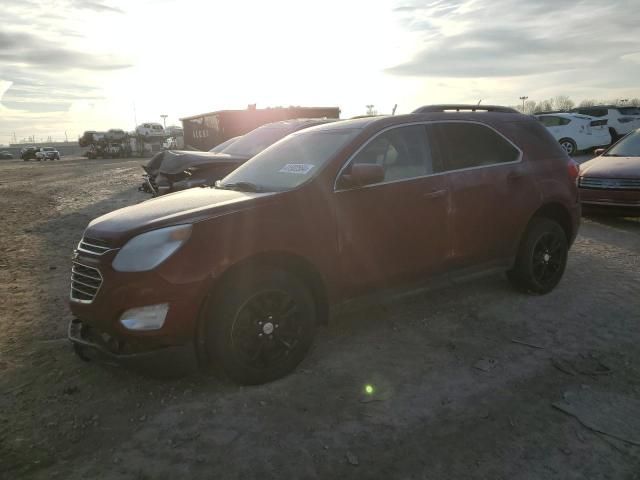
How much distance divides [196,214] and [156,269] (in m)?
0.43

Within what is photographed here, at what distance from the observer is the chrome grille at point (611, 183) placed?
762cm

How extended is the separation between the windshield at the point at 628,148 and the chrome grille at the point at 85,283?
8.93 meters

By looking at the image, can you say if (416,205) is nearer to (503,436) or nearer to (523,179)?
(523,179)

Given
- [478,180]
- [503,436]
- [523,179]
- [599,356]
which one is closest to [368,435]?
[503,436]

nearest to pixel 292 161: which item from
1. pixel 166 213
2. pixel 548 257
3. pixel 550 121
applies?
pixel 166 213

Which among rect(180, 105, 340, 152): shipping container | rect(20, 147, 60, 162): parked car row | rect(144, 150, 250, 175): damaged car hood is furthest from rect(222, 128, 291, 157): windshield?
rect(20, 147, 60, 162): parked car row

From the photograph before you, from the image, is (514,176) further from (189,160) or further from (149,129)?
(149,129)

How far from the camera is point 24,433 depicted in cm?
282

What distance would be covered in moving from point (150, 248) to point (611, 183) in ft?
25.1

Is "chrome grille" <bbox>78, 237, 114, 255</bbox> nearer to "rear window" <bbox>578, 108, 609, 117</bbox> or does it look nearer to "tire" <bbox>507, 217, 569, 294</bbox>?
"tire" <bbox>507, 217, 569, 294</bbox>

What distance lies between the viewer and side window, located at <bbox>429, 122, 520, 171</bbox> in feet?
13.6

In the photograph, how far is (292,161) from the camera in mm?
3930

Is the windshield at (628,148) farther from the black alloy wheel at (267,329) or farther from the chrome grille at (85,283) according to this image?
the chrome grille at (85,283)

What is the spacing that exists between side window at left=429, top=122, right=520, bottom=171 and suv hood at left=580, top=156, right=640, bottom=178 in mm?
4383
